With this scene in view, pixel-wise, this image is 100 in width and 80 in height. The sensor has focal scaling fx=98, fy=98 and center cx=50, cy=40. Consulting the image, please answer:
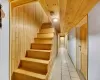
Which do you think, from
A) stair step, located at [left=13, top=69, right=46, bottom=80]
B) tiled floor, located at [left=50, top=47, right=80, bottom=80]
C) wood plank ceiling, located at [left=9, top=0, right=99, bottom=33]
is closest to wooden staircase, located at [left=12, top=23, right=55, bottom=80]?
stair step, located at [left=13, top=69, right=46, bottom=80]

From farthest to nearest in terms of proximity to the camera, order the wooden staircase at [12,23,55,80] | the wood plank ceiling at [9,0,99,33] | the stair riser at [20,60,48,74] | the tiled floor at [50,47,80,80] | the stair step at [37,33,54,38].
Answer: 1. the stair step at [37,33,54,38]
2. the tiled floor at [50,47,80,80]
3. the stair riser at [20,60,48,74]
4. the wooden staircase at [12,23,55,80]
5. the wood plank ceiling at [9,0,99,33]

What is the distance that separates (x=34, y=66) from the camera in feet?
8.43

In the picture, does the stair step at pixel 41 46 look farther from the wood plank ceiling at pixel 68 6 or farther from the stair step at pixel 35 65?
the wood plank ceiling at pixel 68 6

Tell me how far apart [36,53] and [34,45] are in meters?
0.47

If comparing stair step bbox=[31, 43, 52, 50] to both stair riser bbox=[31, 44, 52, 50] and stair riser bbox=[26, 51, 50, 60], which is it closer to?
stair riser bbox=[31, 44, 52, 50]

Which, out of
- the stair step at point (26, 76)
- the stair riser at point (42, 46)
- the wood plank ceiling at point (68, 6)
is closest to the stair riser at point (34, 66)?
the stair step at point (26, 76)

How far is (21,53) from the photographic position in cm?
273

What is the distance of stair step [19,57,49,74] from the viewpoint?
2468 millimetres

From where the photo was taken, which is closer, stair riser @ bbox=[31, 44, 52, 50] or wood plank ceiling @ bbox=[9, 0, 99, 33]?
wood plank ceiling @ bbox=[9, 0, 99, 33]

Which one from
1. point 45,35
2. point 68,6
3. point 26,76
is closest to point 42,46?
point 45,35

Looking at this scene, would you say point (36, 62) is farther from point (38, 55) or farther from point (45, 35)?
point (45, 35)

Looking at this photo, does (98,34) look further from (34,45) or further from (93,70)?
(34,45)

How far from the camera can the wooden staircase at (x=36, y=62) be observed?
90.6 inches

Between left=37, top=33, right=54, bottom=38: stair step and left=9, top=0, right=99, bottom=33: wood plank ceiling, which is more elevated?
left=9, top=0, right=99, bottom=33: wood plank ceiling
